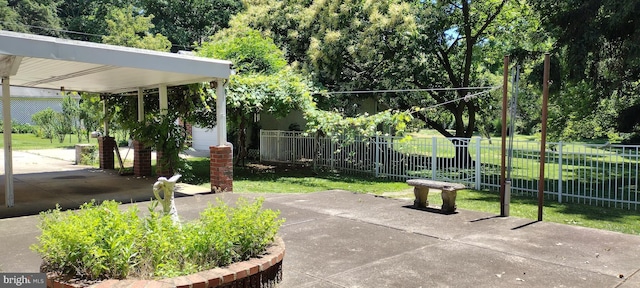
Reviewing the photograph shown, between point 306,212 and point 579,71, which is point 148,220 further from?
point 579,71

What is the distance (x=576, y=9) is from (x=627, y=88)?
4397 millimetres

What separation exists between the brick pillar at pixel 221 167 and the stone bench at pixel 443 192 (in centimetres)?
378

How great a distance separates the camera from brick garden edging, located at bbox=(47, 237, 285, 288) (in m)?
3.62

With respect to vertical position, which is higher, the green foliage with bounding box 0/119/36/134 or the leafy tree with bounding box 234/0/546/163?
the leafy tree with bounding box 234/0/546/163

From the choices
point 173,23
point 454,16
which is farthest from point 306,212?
point 173,23

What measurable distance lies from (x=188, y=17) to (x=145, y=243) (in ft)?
113

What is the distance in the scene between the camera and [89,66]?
8.43 m

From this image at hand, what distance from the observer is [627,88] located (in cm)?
1451

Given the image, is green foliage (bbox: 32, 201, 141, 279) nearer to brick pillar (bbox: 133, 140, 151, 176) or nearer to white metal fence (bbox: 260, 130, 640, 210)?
white metal fence (bbox: 260, 130, 640, 210)

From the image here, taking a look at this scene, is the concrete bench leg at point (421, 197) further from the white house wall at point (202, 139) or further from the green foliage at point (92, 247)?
the white house wall at point (202, 139)

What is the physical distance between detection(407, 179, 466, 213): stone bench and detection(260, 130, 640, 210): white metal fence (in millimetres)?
3231

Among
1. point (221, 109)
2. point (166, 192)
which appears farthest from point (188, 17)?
point (166, 192)

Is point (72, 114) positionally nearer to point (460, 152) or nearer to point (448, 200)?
point (460, 152)

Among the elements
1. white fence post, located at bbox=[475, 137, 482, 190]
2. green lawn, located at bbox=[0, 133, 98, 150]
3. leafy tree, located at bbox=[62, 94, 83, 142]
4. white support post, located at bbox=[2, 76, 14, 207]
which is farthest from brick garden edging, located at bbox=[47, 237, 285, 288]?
leafy tree, located at bbox=[62, 94, 83, 142]
